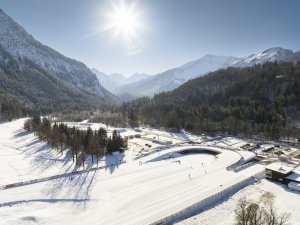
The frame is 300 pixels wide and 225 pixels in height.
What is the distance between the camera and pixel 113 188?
195 feet

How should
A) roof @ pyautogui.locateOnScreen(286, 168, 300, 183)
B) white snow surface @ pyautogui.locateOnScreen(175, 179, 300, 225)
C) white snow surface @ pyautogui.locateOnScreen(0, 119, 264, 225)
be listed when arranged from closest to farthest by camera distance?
white snow surface @ pyautogui.locateOnScreen(175, 179, 300, 225) < white snow surface @ pyautogui.locateOnScreen(0, 119, 264, 225) < roof @ pyautogui.locateOnScreen(286, 168, 300, 183)

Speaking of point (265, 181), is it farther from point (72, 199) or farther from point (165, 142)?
point (165, 142)

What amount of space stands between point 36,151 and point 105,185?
5198 centimetres

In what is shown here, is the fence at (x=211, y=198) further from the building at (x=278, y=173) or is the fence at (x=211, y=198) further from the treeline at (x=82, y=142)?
the treeline at (x=82, y=142)

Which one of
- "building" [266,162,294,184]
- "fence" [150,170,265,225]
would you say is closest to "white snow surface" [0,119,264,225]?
"fence" [150,170,265,225]

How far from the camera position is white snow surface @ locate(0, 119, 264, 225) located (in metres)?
46.2

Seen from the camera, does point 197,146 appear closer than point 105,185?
No

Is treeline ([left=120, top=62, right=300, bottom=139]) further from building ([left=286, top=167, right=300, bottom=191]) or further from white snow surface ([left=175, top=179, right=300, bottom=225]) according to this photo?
Result: white snow surface ([left=175, top=179, right=300, bottom=225])

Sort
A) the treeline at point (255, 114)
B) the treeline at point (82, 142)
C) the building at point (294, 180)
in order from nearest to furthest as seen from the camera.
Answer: the building at point (294, 180)
the treeline at point (82, 142)
the treeline at point (255, 114)

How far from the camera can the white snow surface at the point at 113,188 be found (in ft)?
152

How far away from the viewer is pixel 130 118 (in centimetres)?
19100

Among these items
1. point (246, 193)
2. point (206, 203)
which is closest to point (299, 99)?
point (246, 193)

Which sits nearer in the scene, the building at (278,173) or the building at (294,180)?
the building at (294,180)

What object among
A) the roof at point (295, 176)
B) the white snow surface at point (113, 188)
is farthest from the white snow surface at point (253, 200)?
the white snow surface at point (113, 188)
